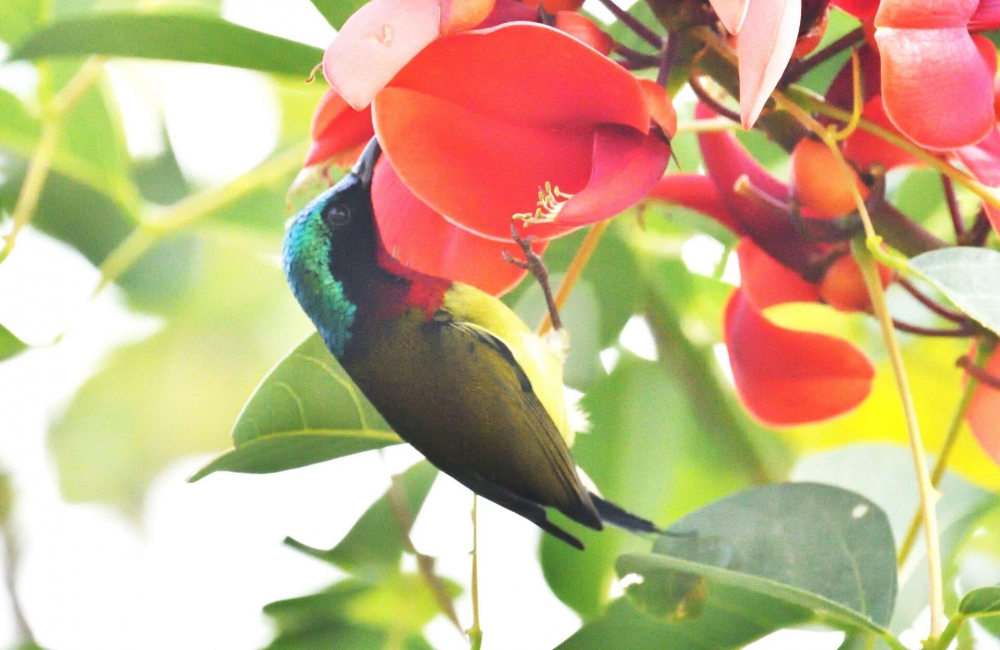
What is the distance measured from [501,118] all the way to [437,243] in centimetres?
15

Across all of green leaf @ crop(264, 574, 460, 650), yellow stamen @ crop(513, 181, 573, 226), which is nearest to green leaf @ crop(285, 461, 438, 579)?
green leaf @ crop(264, 574, 460, 650)

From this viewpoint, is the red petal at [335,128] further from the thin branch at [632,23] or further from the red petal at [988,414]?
the red petal at [988,414]

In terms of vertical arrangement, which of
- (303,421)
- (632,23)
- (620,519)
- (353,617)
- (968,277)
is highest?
(632,23)

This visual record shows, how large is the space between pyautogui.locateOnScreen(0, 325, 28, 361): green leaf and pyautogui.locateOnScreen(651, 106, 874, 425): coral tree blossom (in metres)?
0.57

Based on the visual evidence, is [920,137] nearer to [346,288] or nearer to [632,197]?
[632,197]

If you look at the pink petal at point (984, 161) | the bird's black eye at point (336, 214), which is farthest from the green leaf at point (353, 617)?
the pink petal at point (984, 161)

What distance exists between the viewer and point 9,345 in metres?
1.01

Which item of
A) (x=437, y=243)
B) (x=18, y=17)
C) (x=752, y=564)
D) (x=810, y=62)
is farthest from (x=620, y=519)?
(x=18, y=17)

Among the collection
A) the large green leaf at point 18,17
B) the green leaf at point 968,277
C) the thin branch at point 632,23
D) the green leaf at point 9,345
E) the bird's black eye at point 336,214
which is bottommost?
the green leaf at point 9,345

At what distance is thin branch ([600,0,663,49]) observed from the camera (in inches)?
24.6

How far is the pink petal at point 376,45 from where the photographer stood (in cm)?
46

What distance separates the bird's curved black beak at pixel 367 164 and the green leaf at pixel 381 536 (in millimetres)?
330

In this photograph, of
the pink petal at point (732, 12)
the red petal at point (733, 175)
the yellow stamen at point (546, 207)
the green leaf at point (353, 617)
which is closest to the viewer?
the pink petal at point (732, 12)

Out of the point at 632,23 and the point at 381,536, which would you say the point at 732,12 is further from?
the point at 381,536
